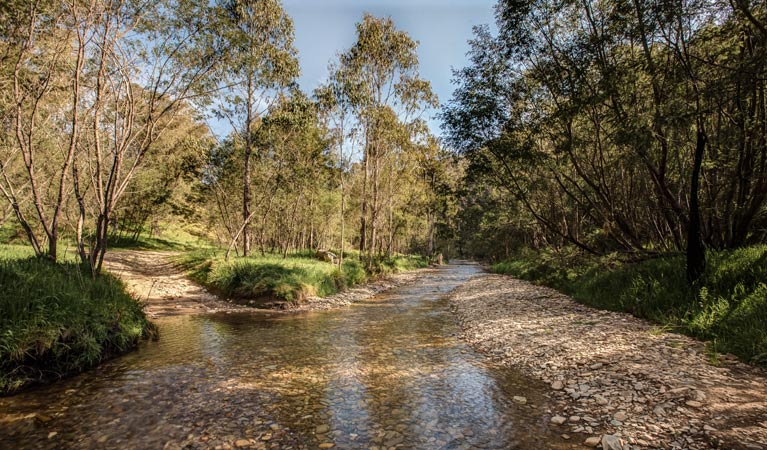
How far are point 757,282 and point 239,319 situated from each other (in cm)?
1514

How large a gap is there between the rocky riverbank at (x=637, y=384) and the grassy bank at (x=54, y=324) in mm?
9013

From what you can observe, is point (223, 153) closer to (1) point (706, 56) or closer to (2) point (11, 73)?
(2) point (11, 73)

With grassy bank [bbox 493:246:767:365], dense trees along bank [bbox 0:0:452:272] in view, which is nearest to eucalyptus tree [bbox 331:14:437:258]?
dense trees along bank [bbox 0:0:452:272]

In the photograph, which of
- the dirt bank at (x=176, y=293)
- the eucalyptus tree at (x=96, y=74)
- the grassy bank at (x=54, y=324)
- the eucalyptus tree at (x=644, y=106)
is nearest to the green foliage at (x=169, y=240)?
the dirt bank at (x=176, y=293)

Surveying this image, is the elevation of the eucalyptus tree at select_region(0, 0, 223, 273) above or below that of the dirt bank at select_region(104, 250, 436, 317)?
above

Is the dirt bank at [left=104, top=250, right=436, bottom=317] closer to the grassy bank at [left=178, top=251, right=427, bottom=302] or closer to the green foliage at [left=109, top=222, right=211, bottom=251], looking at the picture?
the grassy bank at [left=178, top=251, right=427, bottom=302]

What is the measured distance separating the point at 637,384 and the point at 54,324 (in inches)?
422

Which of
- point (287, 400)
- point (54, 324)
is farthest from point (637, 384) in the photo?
point (54, 324)

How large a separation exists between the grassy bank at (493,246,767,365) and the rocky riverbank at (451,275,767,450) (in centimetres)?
45

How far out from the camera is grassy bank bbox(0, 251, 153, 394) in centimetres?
641

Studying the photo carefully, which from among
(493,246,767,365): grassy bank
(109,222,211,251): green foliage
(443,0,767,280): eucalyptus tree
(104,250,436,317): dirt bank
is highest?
(443,0,767,280): eucalyptus tree

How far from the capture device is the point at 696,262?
31.0 ft

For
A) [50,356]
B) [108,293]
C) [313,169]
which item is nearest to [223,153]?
[313,169]

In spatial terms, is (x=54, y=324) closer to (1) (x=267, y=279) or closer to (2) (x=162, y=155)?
(1) (x=267, y=279)
